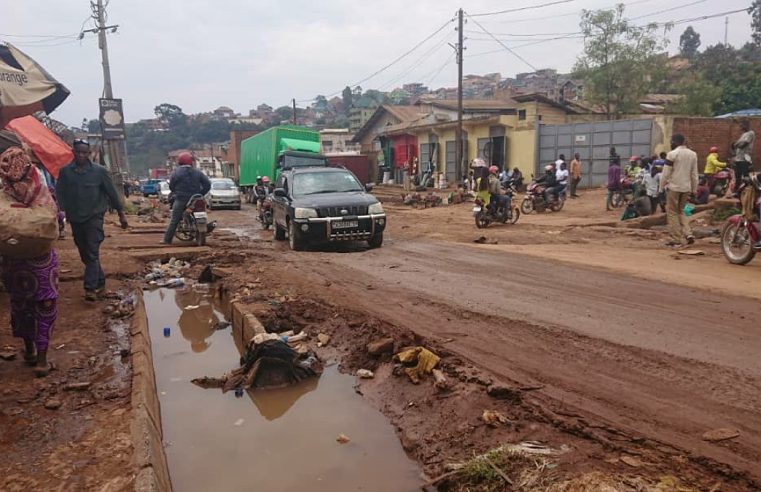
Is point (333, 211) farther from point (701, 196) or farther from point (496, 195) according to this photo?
point (701, 196)

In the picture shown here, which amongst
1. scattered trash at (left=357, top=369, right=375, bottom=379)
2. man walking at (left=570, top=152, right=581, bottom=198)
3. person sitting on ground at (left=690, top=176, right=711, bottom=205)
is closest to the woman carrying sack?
scattered trash at (left=357, top=369, right=375, bottom=379)

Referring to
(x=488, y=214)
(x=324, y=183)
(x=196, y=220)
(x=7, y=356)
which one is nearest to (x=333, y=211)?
(x=324, y=183)

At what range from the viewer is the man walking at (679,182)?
9.64 meters

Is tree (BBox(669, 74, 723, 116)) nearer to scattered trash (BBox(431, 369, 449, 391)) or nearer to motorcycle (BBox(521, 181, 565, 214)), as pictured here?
motorcycle (BBox(521, 181, 565, 214))

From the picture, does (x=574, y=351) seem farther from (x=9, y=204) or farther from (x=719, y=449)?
(x=9, y=204)

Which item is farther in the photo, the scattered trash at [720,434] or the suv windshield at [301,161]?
the suv windshield at [301,161]

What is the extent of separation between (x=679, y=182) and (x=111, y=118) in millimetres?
21584

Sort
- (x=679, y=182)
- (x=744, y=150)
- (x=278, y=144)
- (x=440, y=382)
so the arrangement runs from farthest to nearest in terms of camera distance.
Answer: (x=278, y=144) < (x=744, y=150) < (x=679, y=182) < (x=440, y=382)

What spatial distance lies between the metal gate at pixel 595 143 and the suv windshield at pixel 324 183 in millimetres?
14918

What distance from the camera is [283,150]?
23688 mm

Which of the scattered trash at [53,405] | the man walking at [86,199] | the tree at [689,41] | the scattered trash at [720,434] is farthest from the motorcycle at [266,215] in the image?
the tree at [689,41]

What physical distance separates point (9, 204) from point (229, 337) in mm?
2965

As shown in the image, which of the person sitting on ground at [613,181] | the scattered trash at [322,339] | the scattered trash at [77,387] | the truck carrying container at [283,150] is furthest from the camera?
the truck carrying container at [283,150]

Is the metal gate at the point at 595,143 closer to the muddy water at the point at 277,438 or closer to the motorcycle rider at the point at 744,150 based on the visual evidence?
the motorcycle rider at the point at 744,150
